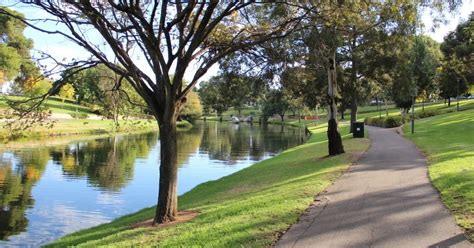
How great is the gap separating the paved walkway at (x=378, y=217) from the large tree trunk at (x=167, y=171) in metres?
3.41

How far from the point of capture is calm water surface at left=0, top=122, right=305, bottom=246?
1636 cm

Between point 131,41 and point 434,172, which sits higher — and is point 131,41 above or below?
above

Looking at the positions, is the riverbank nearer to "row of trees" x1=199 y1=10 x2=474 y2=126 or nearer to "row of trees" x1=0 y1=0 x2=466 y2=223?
"row of trees" x1=199 y1=10 x2=474 y2=126

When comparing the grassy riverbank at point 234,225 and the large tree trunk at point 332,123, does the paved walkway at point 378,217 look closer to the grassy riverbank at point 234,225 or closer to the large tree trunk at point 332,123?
the grassy riverbank at point 234,225

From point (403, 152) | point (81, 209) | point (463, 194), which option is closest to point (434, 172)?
point (463, 194)

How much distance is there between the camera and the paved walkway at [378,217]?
24.1 feet

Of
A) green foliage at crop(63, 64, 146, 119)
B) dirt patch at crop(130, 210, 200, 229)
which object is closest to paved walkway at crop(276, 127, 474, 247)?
dirt patch at crop(130, 210, 200, 229)

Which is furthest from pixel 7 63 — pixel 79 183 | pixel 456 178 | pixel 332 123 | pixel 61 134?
pixel 456 178

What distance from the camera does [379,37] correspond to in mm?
28609

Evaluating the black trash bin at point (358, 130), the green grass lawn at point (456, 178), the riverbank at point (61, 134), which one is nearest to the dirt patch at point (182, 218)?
the green grass lawn at point (456, 178)

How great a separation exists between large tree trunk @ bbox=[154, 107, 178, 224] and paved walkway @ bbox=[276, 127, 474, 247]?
11.2 feet

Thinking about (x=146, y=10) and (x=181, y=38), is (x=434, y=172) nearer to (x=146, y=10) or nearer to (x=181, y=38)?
(x=181, y=38)

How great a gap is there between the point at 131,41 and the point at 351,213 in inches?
292

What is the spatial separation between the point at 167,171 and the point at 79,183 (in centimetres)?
1495
